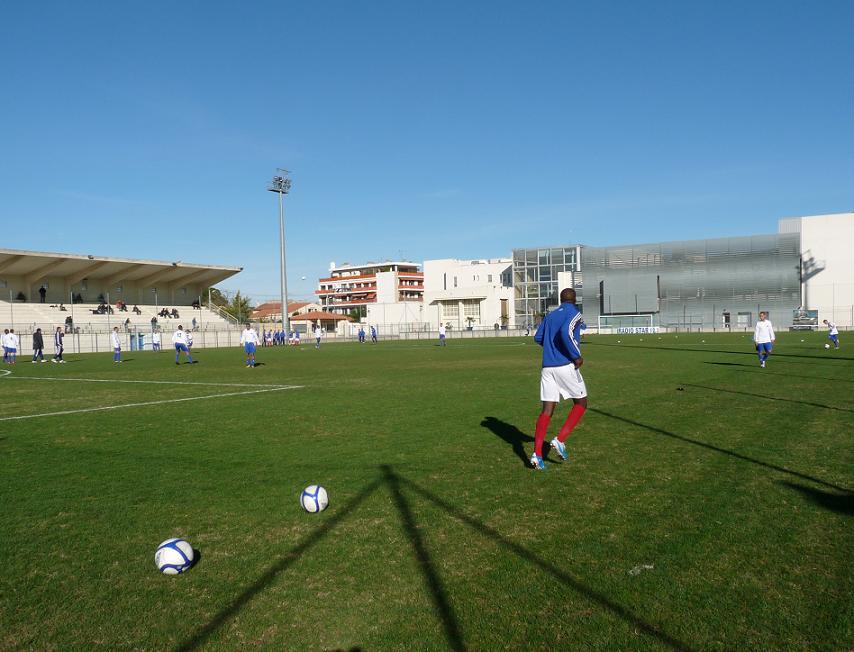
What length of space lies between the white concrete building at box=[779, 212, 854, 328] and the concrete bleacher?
6912 cm

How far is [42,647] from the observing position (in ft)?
11.5

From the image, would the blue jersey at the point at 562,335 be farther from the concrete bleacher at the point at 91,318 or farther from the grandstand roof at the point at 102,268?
the grandstand roof at the point at 102,268

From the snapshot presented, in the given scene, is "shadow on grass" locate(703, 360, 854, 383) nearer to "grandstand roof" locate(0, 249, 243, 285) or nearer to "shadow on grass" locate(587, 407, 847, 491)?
"shadow on grass" locate(587, 407, 847, 491)

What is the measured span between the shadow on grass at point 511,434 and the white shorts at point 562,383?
872mm

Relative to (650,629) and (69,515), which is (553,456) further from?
(69,515)

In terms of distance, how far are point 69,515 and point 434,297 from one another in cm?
9522

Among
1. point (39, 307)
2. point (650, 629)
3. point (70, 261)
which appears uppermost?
point (70, 261)

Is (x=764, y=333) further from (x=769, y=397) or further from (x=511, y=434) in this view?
(x=511, y=434)

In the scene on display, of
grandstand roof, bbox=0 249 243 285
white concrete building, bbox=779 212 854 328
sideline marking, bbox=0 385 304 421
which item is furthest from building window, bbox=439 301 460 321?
sideline marking, bbox=0 385 304 421

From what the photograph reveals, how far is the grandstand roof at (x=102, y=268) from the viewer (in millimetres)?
56438

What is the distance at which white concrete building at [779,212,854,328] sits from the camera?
254 ft

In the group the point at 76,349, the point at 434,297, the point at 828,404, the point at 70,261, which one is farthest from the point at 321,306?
the point at 828,404

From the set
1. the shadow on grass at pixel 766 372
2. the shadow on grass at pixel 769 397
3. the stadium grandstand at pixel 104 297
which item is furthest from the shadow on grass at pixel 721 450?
the stadium grandstand at pixel 104 297

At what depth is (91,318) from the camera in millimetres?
58500
